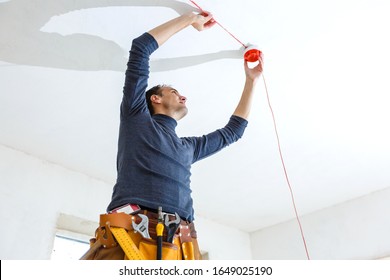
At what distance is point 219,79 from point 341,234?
87.0 inches

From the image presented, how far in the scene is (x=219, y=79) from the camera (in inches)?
79.7

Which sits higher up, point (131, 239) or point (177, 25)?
point (177, 25)

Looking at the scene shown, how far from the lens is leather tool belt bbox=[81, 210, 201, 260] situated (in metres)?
0.99

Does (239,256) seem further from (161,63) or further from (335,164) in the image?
(161,63)

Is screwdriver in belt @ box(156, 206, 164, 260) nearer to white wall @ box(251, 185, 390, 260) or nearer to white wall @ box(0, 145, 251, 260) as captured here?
white wall @ box(0, 145, 251, 260)

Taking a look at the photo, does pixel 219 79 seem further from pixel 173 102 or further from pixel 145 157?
pixel 145 157

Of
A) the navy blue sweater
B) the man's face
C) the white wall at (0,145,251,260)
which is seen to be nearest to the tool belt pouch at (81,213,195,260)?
the navy blue sweater

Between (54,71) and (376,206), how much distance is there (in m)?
2.86

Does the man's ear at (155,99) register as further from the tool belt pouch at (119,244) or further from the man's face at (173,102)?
the tool belt pouch at (119,244)

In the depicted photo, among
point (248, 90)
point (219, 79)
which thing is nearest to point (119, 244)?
point (248, 90)

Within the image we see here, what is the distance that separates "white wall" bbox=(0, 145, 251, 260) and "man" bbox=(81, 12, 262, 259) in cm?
139

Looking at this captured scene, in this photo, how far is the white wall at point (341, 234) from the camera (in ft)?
10.6

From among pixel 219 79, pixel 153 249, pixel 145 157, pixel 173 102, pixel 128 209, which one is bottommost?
pixel 153 249

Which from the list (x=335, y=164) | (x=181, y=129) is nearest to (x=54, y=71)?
(x=181, y=129)
